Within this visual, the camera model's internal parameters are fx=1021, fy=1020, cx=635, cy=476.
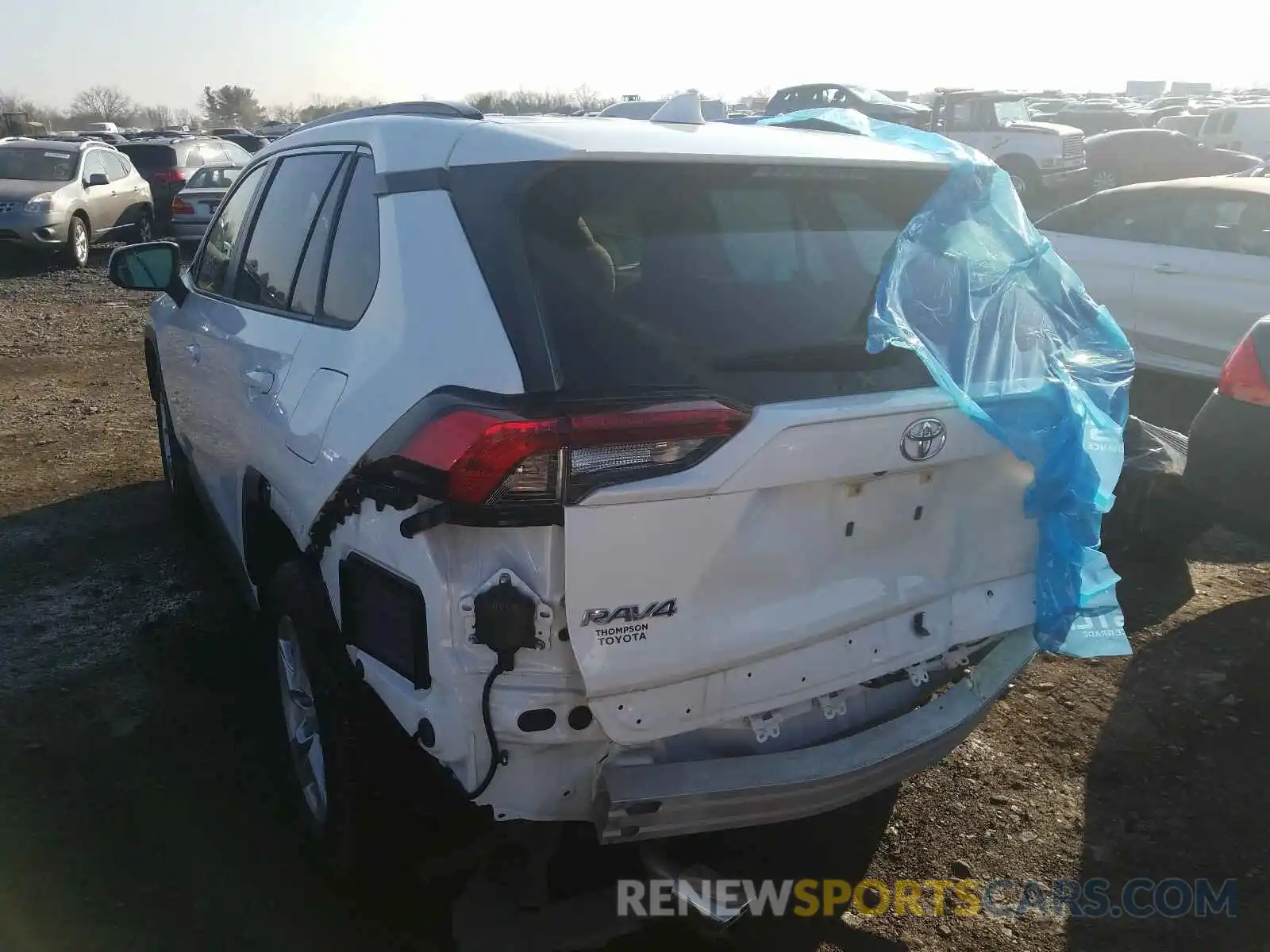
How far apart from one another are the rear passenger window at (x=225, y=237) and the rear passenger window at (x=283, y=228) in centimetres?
19

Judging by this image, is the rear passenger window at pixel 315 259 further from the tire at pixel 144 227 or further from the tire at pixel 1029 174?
the tire at pixel 1029 174

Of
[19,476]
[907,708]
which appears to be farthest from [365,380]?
[19,476]

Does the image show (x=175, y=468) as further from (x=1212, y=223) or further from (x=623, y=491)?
(x=1212, y=223)

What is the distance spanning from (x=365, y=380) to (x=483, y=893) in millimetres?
1298

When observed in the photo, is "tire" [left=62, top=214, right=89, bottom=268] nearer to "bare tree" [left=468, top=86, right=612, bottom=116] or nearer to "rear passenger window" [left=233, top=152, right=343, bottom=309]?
"bare tree" [left=468, top=86, right=612, bottom=116]

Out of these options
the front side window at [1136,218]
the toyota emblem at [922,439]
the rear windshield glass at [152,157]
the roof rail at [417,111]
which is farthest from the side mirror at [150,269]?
the rear windshield glass at [152,157]

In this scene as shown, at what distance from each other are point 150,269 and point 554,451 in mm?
3023

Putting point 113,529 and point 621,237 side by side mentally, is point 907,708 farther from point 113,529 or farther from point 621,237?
point 113,529

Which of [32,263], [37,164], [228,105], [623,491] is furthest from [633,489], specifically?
[228,105]

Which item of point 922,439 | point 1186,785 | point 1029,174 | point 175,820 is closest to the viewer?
point 922,439

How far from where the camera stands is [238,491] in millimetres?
3346

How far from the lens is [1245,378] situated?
393 cm

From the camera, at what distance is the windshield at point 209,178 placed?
52.4 feet

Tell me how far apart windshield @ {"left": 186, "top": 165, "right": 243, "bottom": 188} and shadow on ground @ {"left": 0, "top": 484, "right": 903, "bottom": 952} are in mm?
13204
